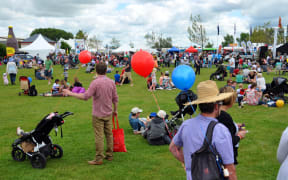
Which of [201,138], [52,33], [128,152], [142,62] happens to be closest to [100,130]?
[128,152]

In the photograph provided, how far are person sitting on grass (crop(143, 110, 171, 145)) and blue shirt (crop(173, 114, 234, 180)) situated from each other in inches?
156

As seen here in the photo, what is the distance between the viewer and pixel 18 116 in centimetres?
982

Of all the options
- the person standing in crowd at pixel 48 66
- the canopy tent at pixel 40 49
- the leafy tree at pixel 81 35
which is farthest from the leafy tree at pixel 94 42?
the person standing in crowd at pixel 48 66

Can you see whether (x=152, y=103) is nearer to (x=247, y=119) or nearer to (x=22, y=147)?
(x=247, y=119)

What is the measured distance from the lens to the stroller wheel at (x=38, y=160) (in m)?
5.19

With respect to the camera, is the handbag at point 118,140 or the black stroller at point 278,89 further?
the black stroller at point 278,89

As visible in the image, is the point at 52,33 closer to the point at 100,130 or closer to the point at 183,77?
the point at 100,130

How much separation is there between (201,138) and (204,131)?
2.6 inches

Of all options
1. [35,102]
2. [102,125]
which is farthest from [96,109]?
[35,102]

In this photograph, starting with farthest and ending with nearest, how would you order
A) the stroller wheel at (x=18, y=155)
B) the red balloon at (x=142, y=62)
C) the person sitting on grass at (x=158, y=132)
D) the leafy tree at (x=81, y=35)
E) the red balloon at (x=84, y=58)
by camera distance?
the leafy tree at (x=81, y=35) < the red balloon at (x=84, y=58) < the person sitting on grass at (x=158, y=132) < the red balloon at (x=142, y=62) < the stroller wheel at (x=18, y=155)

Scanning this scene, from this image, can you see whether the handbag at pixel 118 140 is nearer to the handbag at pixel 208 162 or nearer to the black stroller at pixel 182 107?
the black stroller at pixel 182 107

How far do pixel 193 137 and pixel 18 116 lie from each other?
9.01 meters

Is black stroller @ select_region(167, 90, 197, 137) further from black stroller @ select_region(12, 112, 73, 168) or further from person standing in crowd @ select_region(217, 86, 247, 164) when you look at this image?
black stroller @ select_region(12, 112, 73, 168)

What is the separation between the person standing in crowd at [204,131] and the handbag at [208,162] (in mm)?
31
